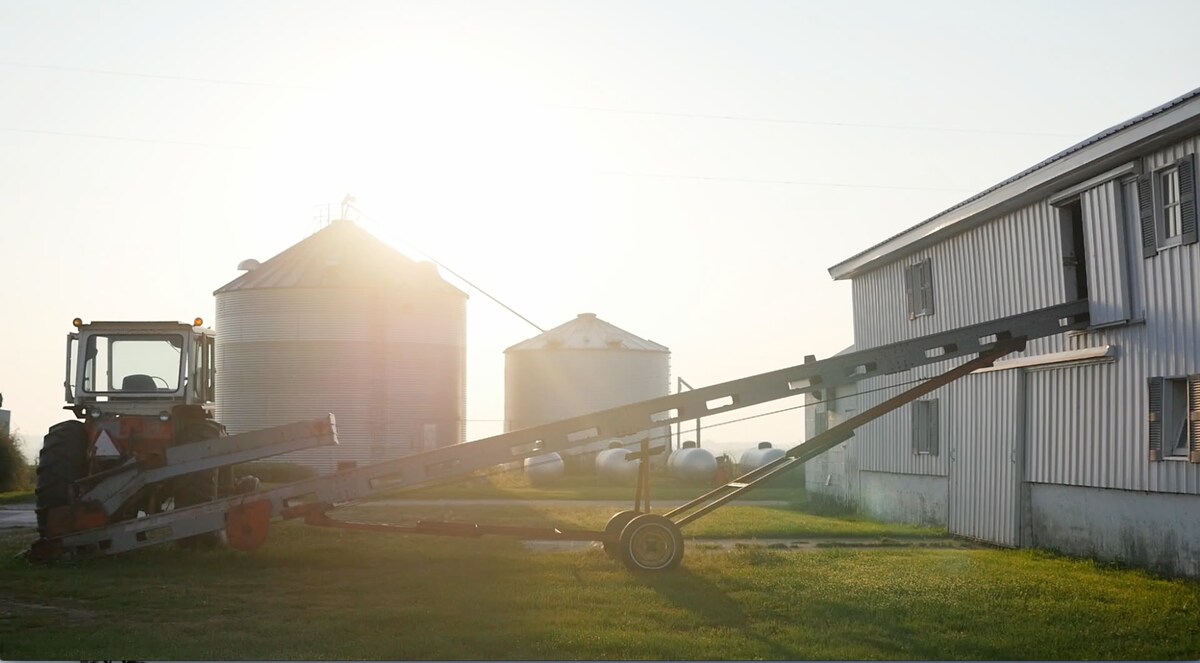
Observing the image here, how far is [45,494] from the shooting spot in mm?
17000

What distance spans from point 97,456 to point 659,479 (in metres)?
32.2

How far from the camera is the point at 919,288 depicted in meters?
24.6

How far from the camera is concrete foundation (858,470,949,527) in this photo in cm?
2333

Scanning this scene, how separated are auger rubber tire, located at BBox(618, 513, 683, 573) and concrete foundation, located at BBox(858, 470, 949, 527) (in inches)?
349

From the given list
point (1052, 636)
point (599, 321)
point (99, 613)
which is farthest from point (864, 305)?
point (599, 321)

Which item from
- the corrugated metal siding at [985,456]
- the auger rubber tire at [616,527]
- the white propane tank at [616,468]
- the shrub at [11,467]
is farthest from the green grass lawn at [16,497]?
the corrugated metal siding at [985,456]

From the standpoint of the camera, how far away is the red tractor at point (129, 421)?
17.0 meters

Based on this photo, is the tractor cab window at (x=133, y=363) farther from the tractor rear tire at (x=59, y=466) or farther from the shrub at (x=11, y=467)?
the shrub at (x=11, y=467)

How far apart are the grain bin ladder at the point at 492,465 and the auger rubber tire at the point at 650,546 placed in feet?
0.04

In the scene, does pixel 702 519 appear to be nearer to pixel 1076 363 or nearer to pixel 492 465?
pixel 1076 363

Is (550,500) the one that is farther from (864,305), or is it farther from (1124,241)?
(1124,241)

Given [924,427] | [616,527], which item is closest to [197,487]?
[616,527]

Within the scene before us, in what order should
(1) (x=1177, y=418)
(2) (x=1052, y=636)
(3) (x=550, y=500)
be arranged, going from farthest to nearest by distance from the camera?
1. (3) (x=550, y=500)
2. (1) (x=1177, y=418)
3. (2) (x=1052, y=636)

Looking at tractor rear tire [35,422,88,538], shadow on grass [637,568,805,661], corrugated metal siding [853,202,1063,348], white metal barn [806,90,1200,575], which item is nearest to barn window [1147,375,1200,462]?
white metal barn [806,90,1200,575]
